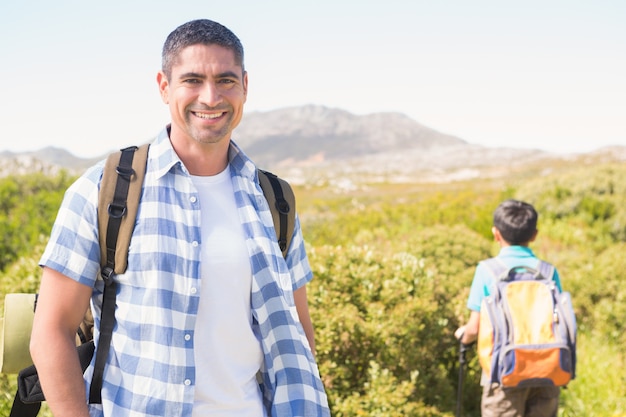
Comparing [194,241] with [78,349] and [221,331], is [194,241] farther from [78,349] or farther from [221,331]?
[78,349]

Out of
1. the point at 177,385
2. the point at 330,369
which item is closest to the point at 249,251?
the point at 177,385

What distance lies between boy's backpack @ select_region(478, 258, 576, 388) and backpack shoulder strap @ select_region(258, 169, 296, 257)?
184 cm

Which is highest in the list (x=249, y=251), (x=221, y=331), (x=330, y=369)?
(x=249, y=251)

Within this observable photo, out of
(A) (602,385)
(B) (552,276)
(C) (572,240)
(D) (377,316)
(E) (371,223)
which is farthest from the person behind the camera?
(E) (371,223)

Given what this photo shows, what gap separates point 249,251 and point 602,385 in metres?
4.69

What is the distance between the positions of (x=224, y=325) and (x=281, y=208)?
466mm

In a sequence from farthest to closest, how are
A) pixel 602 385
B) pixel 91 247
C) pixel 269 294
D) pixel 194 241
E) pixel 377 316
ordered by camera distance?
1. pixel 602 385
2. pixel 377 316
3. pixel 269 294
4. pixel 194 241
5. pixel 91 247

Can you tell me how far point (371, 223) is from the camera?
534 inches

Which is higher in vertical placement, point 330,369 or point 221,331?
point 221,331

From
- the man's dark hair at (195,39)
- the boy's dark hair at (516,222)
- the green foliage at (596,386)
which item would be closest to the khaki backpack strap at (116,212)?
the man's dark hair at (195,39)

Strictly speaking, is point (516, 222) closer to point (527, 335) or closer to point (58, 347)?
point (527, 335)

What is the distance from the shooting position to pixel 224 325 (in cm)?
176

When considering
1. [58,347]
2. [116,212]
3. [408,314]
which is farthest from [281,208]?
[408,314]

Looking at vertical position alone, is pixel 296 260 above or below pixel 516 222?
below
